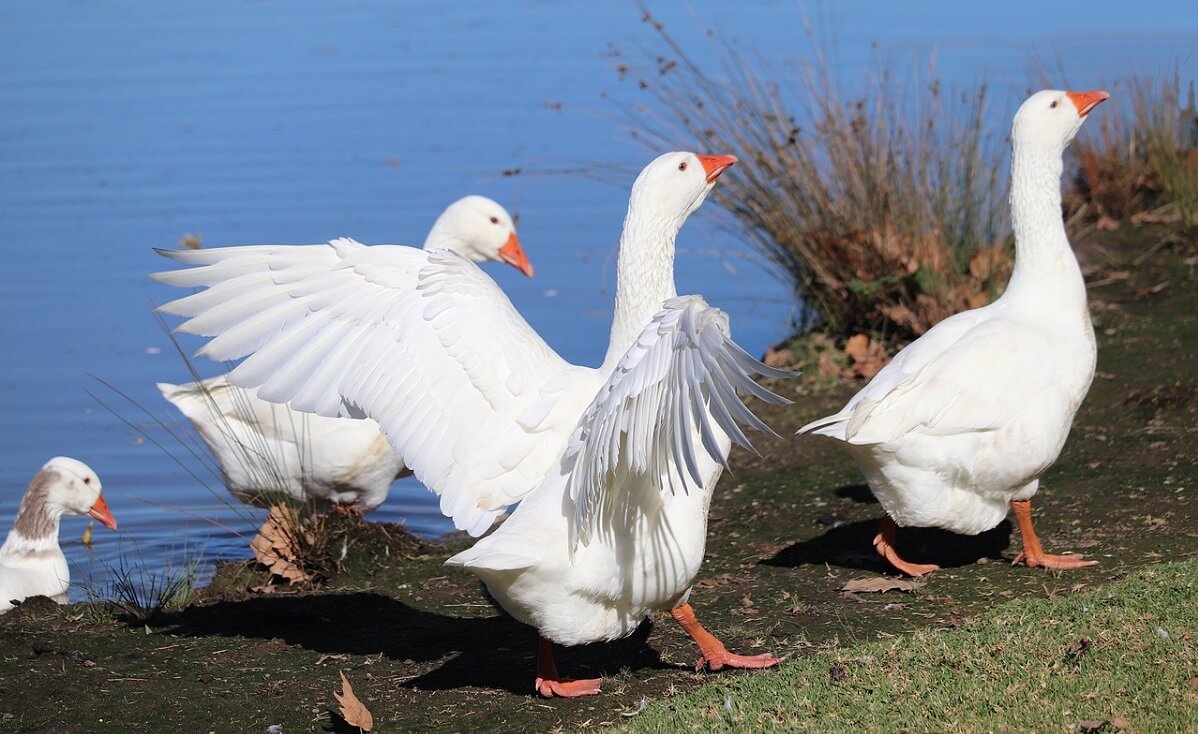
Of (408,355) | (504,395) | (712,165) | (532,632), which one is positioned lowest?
(532,632)

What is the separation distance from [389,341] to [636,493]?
1.18 m

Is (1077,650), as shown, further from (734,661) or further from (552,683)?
(552,683)

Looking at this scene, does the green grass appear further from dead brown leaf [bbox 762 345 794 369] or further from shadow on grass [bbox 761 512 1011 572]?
dead brown leaf [bbox 762 345 794 369]

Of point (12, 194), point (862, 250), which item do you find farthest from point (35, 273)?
point (862, 250)

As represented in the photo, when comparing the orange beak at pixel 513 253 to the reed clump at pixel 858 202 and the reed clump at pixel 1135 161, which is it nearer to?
the reed clump at pixel 858 202

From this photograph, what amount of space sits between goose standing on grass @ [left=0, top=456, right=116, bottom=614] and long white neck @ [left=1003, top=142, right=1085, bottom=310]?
5098 mm

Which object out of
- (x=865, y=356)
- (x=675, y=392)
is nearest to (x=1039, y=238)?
(x=865, y=356)

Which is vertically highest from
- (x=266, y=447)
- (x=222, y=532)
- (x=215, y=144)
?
(x=215, y=144)

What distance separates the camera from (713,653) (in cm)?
496

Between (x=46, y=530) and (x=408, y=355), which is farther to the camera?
(x=46, y=530)

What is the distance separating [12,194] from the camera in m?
14.5

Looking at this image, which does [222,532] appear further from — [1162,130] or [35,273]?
[1162,130]

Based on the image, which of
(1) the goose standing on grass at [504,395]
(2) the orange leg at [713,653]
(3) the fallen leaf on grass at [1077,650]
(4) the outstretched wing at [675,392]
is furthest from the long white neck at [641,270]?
(3) the fallen leaf on grass at [1077,650]

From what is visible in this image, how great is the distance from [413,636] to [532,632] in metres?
0.51
